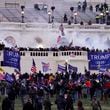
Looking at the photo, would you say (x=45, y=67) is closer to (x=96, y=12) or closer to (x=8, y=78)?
(x=8, y=78)

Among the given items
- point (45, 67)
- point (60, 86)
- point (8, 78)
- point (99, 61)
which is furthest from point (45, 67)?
point (8, 78)

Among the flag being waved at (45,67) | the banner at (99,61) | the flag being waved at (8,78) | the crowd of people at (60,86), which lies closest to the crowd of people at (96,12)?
the flag being waved at (45,67)

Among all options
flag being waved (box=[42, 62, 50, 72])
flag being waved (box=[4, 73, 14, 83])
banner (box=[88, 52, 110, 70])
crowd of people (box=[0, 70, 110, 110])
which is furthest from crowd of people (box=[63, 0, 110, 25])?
flag being waved (box=[4, 73, 14, 83])

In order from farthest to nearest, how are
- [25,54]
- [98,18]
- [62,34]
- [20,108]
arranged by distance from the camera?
[98,18], [62,34], [25,54], [20,108]

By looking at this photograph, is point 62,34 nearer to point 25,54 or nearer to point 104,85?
point 25,54

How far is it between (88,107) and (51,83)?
468 centimetres

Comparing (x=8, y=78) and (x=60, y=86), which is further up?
(x=8, y=78)

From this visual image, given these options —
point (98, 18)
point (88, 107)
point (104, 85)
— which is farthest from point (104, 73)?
point (98, 18)

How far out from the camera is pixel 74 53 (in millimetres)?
61000

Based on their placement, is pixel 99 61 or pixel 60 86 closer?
pixel 60 86

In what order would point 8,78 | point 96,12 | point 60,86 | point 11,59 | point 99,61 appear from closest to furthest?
point 8,78
point 11,59
point 60,86
point 99,61
point 96,12

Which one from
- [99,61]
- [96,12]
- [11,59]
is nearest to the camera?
[11,59]

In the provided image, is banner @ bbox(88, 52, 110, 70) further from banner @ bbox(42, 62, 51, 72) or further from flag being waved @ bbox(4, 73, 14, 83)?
banner @ bbox(42, 62, 51, 72)

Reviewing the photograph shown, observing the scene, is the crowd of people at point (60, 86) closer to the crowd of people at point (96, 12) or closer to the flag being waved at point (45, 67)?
the flag being waved at point (45, 67)
